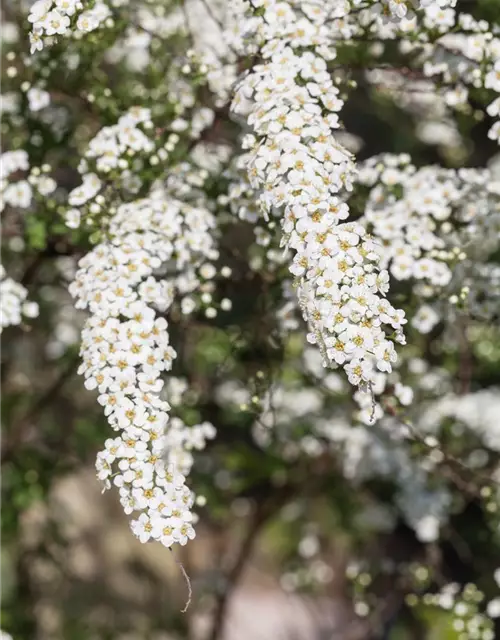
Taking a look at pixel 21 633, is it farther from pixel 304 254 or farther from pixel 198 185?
pixel 304 254

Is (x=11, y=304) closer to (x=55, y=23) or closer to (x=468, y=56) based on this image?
(x=55, y=23)

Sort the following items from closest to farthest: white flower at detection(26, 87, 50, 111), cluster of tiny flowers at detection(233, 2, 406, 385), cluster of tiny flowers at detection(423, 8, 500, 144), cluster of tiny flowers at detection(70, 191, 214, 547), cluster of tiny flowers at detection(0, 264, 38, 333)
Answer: cluster of tiny flowers at detection(233, 2, 406, 385) → cluster of tiny flowers at detection(70, 191, 214, 547) → cluster of tiny flowers at detection(423, 8, 500, 144) → cluster of tiny flowers at detection(0, 264, 38, 333) → white flower at detection(26, 87, 50, 111)

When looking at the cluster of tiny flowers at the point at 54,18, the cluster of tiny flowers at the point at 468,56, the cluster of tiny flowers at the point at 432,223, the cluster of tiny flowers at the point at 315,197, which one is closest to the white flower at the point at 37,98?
the cluster of tiny flowers at the point at 54,18

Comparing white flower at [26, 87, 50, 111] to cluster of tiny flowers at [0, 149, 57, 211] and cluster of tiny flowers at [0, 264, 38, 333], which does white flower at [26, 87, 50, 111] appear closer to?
cluster of tiny flowers at [0, 149, 57, 211]

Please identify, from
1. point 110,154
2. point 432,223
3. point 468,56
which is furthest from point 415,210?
point 110,154

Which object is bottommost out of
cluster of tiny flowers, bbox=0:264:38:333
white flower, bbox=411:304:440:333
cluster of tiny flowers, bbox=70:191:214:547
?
white flower, bbox=411:304:440:333

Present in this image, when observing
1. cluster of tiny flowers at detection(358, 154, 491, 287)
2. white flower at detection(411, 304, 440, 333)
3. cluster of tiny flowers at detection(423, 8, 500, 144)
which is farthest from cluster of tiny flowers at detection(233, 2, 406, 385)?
white flower at detection(411, 304, 440, 333)

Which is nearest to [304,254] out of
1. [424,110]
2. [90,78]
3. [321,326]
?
[321,326]
